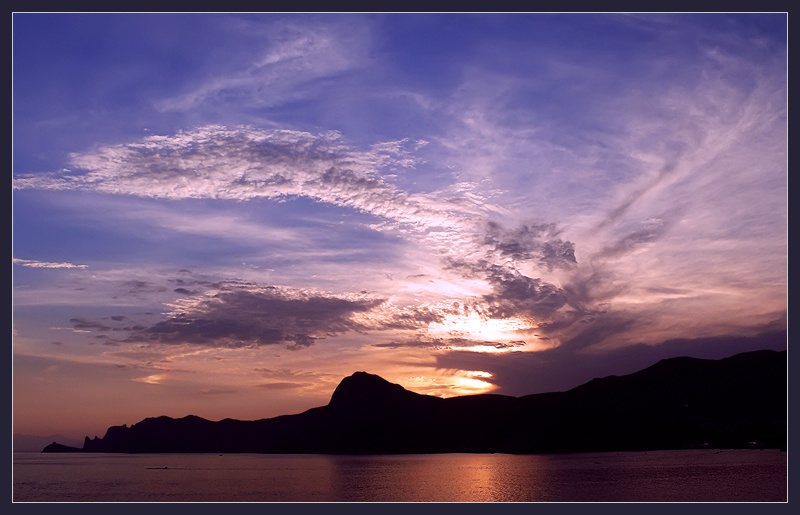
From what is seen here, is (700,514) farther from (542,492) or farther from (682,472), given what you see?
(682,472)

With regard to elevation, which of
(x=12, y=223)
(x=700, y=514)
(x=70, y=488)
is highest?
(x=12, y=223)

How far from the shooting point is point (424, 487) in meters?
122

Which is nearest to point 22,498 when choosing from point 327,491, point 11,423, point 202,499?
point 202,499

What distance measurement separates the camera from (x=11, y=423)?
115 ft

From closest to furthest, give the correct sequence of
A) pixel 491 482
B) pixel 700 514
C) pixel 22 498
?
pixel 700 514 → pixel 22 498 → pixel 491 482

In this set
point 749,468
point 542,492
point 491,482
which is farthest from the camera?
point 749,468

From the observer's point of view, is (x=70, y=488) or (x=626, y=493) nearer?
(x=626, y=493)

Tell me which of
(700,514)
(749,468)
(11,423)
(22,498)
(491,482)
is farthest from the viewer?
(749,468)

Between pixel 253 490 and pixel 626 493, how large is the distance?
7183cm

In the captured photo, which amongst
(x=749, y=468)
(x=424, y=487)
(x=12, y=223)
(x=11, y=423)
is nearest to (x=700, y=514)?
(x=11, y=423)

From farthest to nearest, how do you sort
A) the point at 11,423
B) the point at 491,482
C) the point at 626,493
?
1. the point at 491,482
2. the point at 626,493
3. the point at 11,423

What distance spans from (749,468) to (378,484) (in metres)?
88.9

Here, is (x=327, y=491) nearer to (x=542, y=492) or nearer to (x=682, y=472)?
(x=542, y=492)

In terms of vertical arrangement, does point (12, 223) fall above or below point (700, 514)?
above
